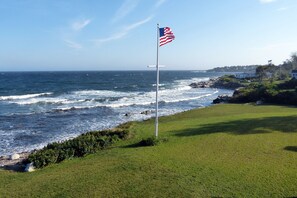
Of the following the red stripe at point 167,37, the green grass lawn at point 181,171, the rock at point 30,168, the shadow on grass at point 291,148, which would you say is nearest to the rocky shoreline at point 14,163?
the rock at point 30,168

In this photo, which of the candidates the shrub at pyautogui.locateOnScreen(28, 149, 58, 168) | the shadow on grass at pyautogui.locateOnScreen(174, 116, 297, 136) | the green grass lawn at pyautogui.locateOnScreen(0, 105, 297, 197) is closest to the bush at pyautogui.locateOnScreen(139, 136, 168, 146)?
the green grass lawn at pyautogui.locateOnScreen(0, 105, 297, 197)

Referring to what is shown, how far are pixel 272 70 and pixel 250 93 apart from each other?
61.1 meters

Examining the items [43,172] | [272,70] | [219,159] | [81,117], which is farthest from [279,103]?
[272,70]

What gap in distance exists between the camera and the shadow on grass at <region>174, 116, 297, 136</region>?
18953 mm

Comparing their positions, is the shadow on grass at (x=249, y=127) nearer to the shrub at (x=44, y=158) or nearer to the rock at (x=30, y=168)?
the shrub at (x=44, y=158)

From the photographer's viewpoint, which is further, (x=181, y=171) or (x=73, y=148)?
(x=73, y=148)

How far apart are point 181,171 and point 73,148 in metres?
6.66

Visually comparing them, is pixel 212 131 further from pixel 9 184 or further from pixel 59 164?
pixel 9 184

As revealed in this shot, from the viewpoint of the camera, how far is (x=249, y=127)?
65.8 feet

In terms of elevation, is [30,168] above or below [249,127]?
below

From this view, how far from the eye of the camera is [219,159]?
1373cm

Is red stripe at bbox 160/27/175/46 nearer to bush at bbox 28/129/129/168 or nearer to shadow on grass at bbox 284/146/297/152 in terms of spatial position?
bush at bbox 28/129/129/168

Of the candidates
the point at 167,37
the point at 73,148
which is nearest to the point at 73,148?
the point at 73,148

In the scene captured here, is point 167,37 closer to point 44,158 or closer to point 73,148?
point 73,148
